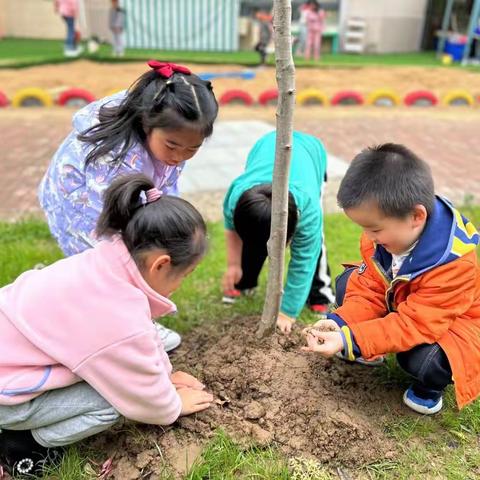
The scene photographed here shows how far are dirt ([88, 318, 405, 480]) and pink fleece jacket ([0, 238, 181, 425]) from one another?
11.6 inches

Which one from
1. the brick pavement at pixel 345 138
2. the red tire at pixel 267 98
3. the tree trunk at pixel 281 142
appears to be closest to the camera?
the tree trunk at pixel 281 142

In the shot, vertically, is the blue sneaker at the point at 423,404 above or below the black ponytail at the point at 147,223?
below

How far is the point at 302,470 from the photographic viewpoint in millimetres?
1954

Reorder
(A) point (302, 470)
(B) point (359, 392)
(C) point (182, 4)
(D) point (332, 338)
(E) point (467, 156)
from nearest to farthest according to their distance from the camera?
(A) point (302, 470) → (D) point (332, 338) → (B) point (359, 392) → (E) point (467, 156) → (C) point (182, 4)

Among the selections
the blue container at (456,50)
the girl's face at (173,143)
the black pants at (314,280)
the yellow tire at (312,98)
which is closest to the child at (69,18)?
the yellow tire at (312,98)

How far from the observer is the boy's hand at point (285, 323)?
2721 millimetres

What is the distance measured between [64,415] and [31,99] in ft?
25.4

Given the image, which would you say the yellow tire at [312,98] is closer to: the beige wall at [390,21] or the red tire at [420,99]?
the red tire at [420,99]

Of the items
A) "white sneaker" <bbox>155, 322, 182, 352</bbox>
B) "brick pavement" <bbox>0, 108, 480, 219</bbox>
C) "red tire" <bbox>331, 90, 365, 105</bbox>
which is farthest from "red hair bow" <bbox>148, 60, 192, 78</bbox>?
"red tire" <bbox>331, 90, 365, 105</bbox>

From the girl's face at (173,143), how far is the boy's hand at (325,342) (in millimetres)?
925

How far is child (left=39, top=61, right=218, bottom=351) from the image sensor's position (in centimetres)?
228

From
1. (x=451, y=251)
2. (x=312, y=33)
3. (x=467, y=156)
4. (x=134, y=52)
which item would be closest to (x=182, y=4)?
(x=134, y=52)

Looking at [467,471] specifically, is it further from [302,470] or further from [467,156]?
[467,156]

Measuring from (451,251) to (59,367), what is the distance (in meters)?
1.44
